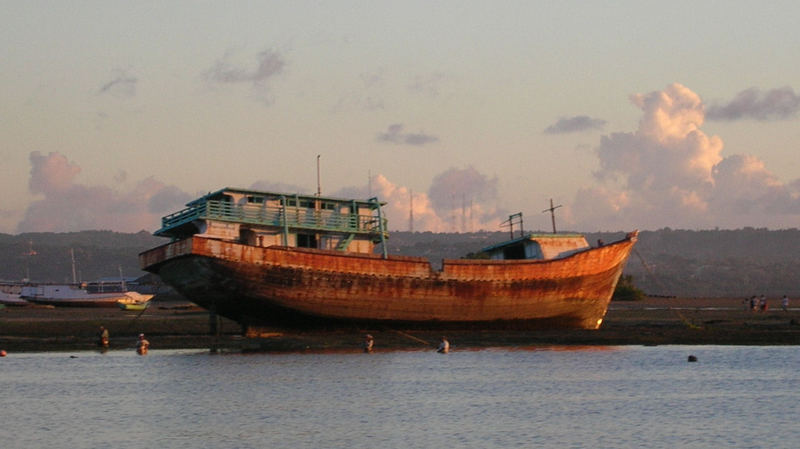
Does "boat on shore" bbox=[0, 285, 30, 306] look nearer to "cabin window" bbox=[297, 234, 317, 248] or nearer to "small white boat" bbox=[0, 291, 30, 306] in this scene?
"small white boat" bbox=[0, 291, 30, 306]

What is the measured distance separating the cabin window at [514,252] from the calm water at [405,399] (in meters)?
9.33

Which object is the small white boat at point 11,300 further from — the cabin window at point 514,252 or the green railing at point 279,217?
the cabin window at point 514,252

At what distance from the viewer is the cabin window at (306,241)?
5034 cm

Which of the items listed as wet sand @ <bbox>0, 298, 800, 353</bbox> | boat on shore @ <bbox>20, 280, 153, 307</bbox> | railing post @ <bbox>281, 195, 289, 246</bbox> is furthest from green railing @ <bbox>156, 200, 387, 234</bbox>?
boat on shore @ <bbox>20, 280, 153, 307</bbox>

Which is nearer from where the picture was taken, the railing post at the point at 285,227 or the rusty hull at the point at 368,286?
the rusty hull at the point at 368,286

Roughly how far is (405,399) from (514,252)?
23.6 m

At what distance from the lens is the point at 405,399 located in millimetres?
33000

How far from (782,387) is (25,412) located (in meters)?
23.2

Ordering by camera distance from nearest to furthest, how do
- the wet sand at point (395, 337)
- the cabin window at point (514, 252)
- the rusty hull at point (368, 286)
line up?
the rusty hull at point (368, 286), the wet sand at point (395, 337), the cabin window at point (514, 252)

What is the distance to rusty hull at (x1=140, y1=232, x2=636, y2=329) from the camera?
45.4m

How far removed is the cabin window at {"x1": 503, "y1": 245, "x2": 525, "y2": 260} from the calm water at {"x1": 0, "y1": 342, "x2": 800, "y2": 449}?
9.33 meters

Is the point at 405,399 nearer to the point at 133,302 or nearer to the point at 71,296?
the point at 133,302

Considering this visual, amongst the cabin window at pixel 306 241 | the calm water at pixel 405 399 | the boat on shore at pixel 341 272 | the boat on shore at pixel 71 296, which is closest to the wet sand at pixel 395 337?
the boat on shore at pixel 341 272

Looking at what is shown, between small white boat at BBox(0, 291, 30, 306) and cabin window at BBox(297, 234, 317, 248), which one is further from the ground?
cabin window at BBox(297, 234, 317, 248)
